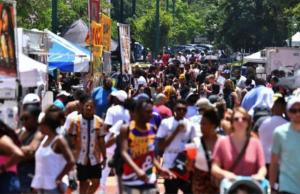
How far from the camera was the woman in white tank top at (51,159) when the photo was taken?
8.24m

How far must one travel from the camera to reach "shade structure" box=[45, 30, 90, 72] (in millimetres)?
24547

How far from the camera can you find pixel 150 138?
8.76 metres

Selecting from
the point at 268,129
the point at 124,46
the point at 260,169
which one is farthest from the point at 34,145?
the point at 124,46

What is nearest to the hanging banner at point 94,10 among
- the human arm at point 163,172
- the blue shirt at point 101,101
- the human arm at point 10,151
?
the blue shirt at point 101,101

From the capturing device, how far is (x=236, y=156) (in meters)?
7.66

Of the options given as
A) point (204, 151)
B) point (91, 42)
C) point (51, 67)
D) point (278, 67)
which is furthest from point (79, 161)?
point (278, 67)

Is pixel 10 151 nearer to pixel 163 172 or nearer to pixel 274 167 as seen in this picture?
pixel 163 172

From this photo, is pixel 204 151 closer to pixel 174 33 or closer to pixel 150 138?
pixel 150 138

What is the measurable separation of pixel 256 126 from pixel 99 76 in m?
9.00

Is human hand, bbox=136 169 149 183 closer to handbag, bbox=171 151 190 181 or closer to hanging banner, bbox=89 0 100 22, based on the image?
handbag, bbox=171 151 190 181

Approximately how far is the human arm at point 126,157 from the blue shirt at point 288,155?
1.32 metres

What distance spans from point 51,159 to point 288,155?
2.26m

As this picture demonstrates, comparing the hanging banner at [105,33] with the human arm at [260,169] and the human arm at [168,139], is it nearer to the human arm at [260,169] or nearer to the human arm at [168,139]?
the human arm at [168,139]

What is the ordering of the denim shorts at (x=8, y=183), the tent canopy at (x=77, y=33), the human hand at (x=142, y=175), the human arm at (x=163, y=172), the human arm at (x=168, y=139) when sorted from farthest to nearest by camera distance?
the tent canopy at (x=77, y=33) < the human arm at (x=168, y=139) < the human arm at (x=163, y=172) < the human hand at (x=142, y=175) < the denim shorts at (x=8, y=183)
